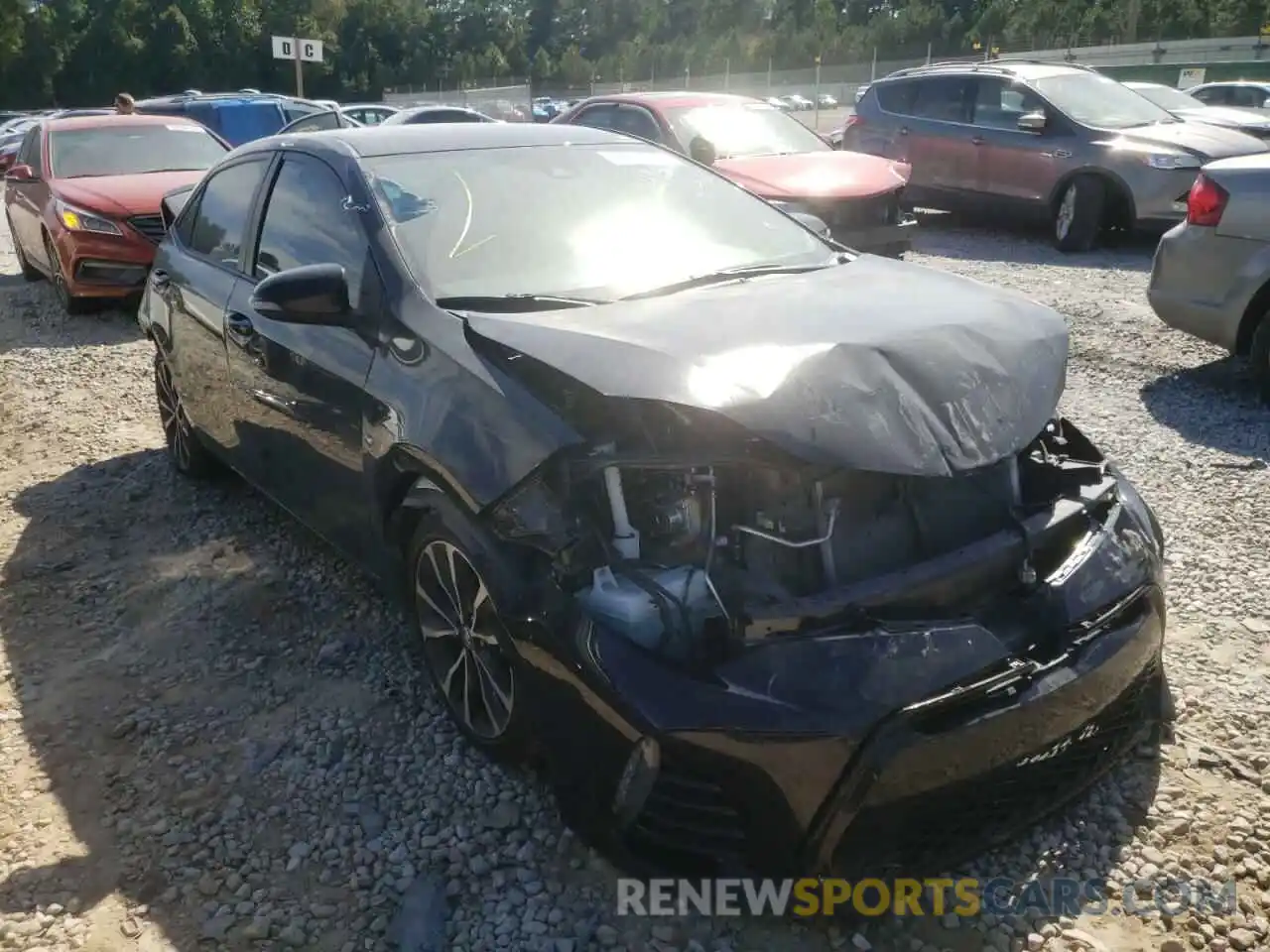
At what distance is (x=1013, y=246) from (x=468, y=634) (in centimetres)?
911

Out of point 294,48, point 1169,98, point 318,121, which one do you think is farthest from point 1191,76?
point 318,121

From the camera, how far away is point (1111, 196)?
9.86 metres

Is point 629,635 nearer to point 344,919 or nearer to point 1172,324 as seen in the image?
point 344,919

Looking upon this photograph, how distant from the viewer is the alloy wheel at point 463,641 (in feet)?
9.35

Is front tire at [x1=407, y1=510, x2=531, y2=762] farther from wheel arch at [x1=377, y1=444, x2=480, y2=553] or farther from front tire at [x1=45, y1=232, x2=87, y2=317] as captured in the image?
front tire at [x1=45, y1=232, x2=87, y2=317]

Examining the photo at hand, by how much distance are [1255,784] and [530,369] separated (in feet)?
7.23

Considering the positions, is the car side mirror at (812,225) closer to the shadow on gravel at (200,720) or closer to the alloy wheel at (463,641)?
the alloy wheel at (463,641)

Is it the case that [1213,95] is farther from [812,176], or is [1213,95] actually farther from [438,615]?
[438,615]

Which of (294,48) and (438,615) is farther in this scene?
(294,48)

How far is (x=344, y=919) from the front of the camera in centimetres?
257

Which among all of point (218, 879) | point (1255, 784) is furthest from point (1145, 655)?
point (218, 879)

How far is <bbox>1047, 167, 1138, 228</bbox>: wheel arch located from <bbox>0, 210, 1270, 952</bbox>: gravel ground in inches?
196

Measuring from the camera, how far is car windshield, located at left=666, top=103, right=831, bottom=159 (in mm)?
9242

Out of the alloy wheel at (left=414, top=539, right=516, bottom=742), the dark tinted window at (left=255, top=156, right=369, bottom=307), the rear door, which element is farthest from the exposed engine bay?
the rear door
